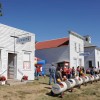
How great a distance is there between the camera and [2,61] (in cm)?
1962

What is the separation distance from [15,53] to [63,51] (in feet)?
49.6

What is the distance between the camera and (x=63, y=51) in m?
35.4

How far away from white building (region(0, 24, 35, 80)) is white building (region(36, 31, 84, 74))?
11.9m

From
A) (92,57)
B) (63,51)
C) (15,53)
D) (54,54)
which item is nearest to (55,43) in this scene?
(54,54)

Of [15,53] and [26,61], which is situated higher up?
[15,53]

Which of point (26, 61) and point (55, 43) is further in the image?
point (55, 43)

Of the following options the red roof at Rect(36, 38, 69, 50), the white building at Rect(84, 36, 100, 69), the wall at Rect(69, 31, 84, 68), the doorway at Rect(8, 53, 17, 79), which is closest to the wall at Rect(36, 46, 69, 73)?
the red roof at Rect(36, 38, 69, 50)

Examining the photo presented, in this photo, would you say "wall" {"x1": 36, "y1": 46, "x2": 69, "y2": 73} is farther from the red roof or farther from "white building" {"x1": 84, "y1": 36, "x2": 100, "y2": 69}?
"white building" {"x1": 84, "y1": 36, "x2": 100, "y2": 69}

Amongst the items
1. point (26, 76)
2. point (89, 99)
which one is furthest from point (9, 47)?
point (89, 99)

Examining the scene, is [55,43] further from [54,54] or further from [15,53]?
[15,53]

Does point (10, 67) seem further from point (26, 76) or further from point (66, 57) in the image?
point (66, 57)

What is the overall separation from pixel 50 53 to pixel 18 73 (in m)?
15.9

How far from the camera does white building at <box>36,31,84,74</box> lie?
35000 mm

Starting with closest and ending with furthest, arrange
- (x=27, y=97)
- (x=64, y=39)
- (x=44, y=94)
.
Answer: (x=27, y=97) < (x=44, y=94) < (x=64, y=39)
